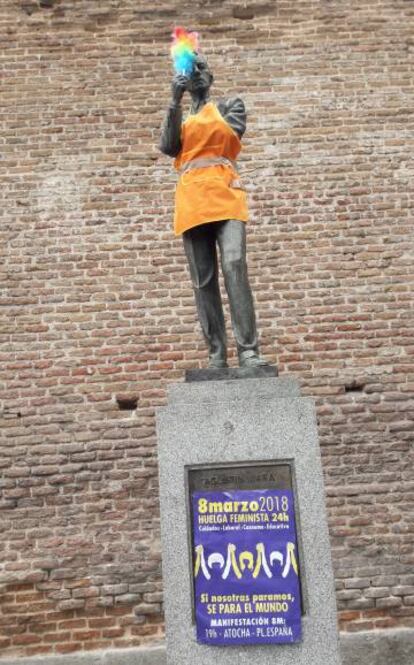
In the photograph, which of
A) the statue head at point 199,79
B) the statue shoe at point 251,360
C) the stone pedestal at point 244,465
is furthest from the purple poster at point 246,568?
the statue head at point 199,79

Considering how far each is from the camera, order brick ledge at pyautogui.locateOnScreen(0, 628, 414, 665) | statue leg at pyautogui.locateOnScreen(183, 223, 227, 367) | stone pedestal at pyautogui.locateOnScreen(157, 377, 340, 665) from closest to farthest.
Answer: stone pedestal at pyautogui.locateOnScreen(157, 377, 340, 665)
statue leg at pyautogui.locateOnScreen(183, 223, 227, 367)
brick ledge at pyautogui.locateOnScreen(0, 628, 414, 665)

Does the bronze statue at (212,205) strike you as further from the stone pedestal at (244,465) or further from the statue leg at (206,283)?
the stone pedestal at (244,465)

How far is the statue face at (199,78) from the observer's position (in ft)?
12.3

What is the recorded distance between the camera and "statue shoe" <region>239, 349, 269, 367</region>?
137 inches

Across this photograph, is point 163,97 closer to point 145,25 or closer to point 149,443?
point 145,25

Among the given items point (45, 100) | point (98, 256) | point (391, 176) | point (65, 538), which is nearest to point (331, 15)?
point (391, 176)

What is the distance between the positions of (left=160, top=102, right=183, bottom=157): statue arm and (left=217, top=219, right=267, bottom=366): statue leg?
521 mm

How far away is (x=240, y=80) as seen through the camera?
6.85 m

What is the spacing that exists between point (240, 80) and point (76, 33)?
1.73 meters

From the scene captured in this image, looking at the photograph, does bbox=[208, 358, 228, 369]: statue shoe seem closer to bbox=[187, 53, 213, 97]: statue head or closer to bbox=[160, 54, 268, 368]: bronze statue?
bbox=[160, 54, 268, 368]: bronze statue

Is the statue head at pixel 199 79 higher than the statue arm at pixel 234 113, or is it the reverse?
the statue head at pixel 199 79

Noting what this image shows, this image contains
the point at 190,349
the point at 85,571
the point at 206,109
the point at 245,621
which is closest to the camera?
the point at 245,621

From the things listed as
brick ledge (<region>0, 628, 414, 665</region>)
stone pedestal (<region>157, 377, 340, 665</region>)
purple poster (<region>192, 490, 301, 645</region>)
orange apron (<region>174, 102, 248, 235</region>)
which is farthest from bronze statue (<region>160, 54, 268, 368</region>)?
brick ledge (<region>0, 628, 414, 665</region>)

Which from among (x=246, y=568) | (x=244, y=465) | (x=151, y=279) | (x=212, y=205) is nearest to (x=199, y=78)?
(x=212, y=205)
